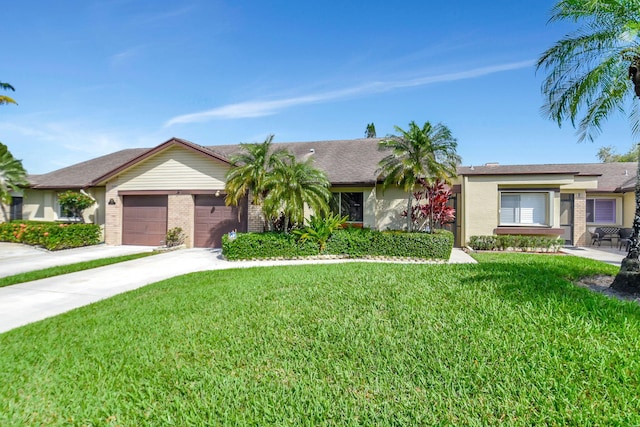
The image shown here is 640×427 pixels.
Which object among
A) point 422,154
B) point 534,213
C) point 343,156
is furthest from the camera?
point 343,156

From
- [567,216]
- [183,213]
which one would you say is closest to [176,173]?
[183,213]

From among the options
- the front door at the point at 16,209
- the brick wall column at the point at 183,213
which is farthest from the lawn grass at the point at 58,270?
the front door at the point at 16,209

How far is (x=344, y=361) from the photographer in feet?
11.5

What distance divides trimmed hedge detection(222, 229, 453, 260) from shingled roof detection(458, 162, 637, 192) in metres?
5.75

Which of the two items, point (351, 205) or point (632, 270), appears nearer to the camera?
point (632, 270)

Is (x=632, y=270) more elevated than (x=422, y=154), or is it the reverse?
(x=422, y=154)

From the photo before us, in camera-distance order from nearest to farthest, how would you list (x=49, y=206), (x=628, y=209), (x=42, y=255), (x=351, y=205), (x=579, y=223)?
(x=42, y=255) → (x=351, y=205) → (x=579, y=223) → (x=628, y=209) → (x=49, y=206)

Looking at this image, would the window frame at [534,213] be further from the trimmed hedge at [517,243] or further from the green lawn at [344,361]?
the green lawn at [344,361]

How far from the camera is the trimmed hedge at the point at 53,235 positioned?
1447cm

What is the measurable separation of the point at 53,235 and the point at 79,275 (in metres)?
7.66

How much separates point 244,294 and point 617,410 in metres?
5.51

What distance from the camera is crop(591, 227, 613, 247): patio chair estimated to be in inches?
637

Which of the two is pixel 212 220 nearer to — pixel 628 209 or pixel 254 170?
pixel 254 170

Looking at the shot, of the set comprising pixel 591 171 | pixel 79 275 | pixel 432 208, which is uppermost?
pixel 591 171
